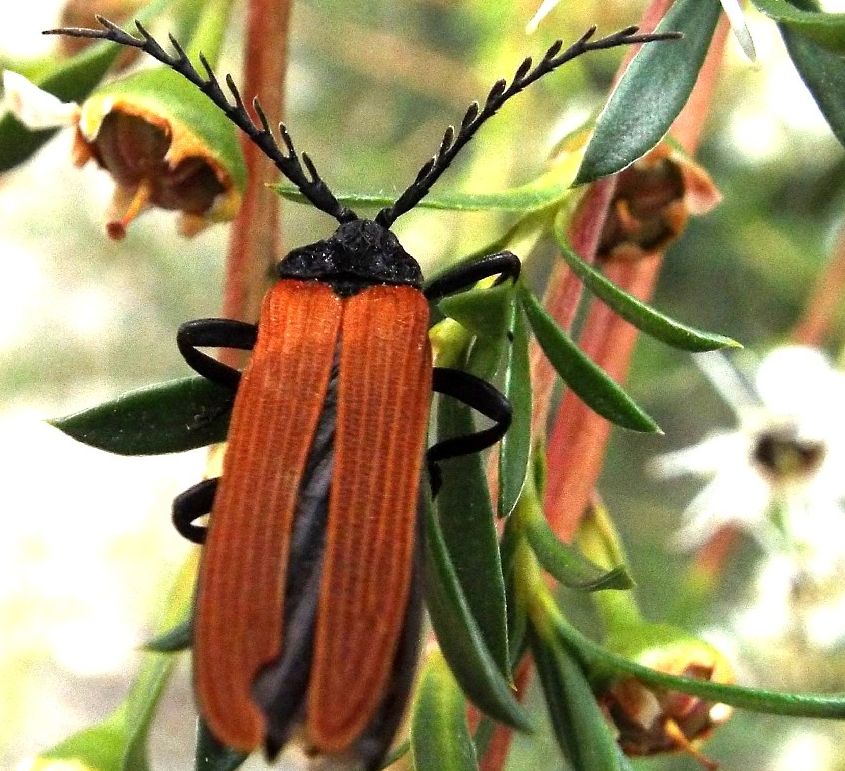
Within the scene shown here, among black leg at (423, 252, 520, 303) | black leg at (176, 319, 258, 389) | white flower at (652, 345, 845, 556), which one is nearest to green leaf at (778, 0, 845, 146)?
black leg at (423, 252, 520, 303)

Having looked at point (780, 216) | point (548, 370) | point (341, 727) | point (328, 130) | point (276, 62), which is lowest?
point (341, 727)

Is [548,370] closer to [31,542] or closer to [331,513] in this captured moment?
[331,513]

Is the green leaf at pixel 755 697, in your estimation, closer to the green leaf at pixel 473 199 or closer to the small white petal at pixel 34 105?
the green leaf at pixel 473 199

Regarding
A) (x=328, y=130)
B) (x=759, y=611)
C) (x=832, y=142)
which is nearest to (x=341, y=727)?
(x=759, y=611)

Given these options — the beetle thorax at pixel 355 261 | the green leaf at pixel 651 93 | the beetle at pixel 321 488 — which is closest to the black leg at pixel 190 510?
the beetle at pixel 321 488

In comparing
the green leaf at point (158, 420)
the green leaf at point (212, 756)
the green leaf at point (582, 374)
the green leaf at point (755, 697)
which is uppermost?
the green leaf at point (582, 374)

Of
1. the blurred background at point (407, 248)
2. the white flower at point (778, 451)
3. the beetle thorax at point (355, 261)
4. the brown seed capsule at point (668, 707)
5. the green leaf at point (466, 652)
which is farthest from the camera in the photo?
the blurred background at point (407, 248)

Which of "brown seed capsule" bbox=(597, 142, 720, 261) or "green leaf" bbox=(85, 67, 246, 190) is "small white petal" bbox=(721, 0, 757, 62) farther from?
"green leaf" bbox=(85, 67, 246, 190)
